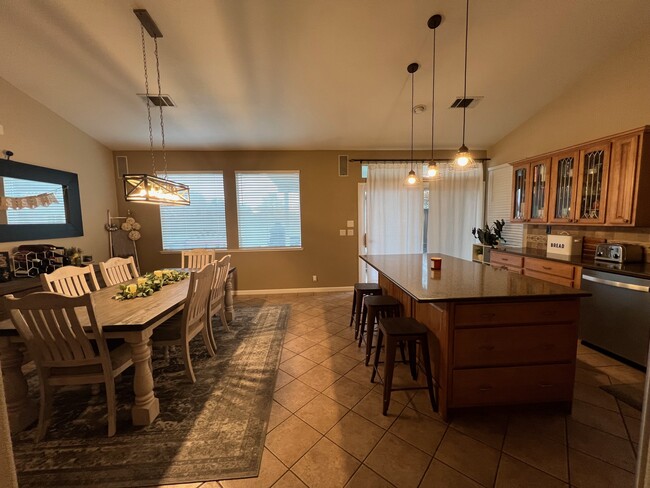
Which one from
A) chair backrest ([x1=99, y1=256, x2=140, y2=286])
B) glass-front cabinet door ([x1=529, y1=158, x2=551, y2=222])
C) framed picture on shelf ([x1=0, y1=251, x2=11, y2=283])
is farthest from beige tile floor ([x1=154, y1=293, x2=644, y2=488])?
framed picture on shelf ([x1=0, y1=251, x2=11, y2=283])

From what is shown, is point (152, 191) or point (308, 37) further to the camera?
point (308, 37)

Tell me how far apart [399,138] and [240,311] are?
12.5ft

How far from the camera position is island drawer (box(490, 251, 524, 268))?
3.57m

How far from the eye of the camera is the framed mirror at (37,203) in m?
2.98

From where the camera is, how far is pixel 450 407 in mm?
1816

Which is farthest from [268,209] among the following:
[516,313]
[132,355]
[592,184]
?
[592,184]

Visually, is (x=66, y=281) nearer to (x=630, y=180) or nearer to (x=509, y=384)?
(x=509, y=384)

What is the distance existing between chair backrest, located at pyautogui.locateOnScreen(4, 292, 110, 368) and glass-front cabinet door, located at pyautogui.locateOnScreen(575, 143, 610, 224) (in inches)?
182

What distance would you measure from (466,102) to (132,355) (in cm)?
454

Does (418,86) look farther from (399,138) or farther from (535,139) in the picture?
(535,139)

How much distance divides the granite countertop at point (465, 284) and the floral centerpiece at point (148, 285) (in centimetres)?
218

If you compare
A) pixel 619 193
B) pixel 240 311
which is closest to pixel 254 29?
pixel 240 311

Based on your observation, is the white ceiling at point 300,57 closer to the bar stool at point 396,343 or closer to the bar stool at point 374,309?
the bar stool at point 374,309

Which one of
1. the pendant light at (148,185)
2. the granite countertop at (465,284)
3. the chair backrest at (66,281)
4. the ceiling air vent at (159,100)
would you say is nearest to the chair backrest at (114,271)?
the chair backrest at (66,281)
